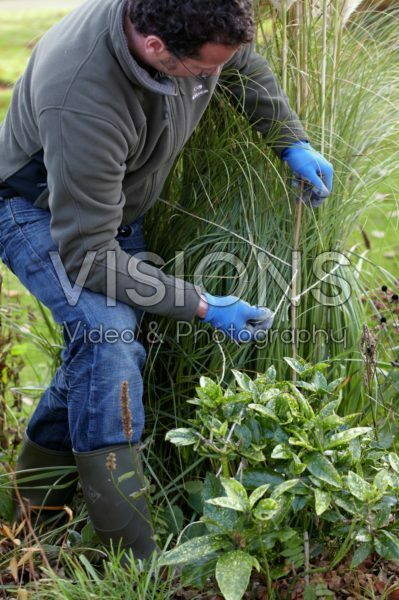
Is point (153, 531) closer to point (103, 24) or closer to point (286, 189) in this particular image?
point (286, 189)

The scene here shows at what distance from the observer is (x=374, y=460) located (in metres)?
2.18

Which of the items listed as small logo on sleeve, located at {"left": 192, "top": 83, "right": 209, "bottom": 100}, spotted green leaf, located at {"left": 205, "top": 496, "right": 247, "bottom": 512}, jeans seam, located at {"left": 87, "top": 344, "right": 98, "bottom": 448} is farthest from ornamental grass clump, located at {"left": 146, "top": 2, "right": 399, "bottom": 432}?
spotted green leaf, located at {"left": 205, "top": 496, "right": 247, "bottom": 512}

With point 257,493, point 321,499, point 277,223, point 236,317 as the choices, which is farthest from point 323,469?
point 277,223

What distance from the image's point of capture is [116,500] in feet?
7.90

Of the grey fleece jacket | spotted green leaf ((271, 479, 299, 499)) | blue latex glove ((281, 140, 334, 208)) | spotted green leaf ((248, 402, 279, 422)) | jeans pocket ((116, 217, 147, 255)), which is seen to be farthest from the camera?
jeans pocket ((116, 217, 147, 255))

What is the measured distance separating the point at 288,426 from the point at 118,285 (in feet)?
2.10

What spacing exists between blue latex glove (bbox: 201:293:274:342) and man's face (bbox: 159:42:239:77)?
660mm

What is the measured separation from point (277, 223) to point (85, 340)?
763 millimetres

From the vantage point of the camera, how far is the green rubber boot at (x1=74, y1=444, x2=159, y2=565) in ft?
7.88

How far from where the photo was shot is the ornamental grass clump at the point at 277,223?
2689 mm

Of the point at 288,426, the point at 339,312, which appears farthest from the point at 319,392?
the point at 339,312

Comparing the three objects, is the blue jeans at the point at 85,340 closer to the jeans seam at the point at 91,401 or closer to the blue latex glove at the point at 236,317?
the jeans seam at the point at 91,401

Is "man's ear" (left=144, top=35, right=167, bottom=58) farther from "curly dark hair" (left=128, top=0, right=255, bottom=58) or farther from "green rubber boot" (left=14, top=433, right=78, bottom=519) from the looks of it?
"green rubber boot" (left=14, top=433, right=78, bottom=519)

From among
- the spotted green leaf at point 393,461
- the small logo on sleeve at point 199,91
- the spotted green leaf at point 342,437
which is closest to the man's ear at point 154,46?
the small logo on sleeve at point 199,91
